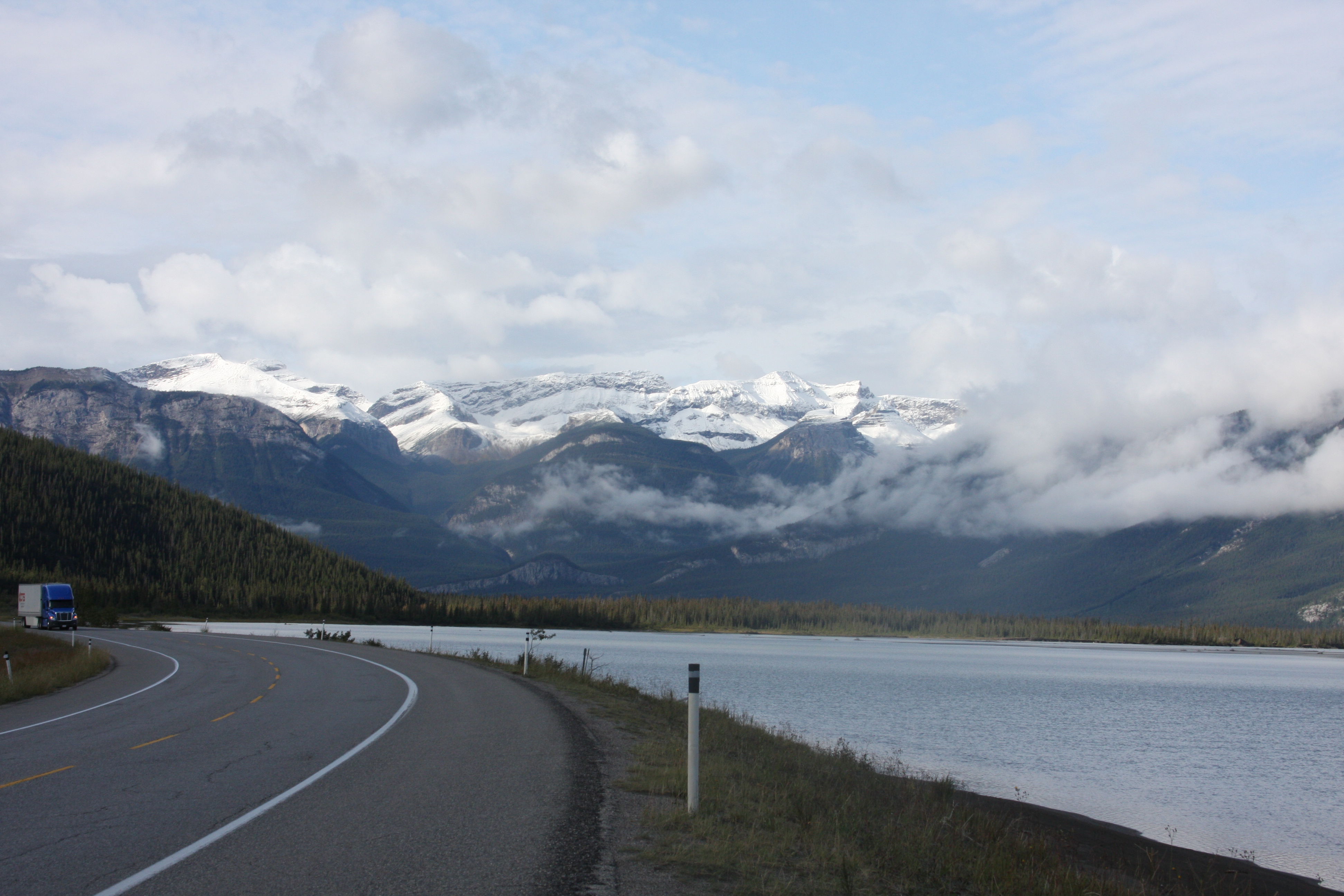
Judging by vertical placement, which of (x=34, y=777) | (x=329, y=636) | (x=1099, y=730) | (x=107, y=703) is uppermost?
(x=34, y=777)

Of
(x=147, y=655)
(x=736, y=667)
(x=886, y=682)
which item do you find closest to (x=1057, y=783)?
(x=147, y=655)

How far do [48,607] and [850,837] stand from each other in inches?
3238

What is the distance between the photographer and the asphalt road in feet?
29.1

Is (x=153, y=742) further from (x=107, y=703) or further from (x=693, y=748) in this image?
(x=693, y=748)

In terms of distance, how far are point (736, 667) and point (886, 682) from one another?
18309mm

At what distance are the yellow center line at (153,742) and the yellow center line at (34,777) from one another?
2243mm

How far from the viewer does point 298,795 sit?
1250 cm

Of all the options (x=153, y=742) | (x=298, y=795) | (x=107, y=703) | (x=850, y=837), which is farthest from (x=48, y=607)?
(x=850, y=837)

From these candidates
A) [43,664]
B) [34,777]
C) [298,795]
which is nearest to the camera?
[298,795]

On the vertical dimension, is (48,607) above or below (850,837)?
above

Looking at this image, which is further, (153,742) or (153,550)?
(153,550)

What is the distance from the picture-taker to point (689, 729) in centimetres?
1142

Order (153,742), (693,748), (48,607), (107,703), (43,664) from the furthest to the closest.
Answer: (48,607), (43,664), (107,703), (153,742), (693,748)

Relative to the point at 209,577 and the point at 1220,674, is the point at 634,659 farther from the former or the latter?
the point at 209,577
